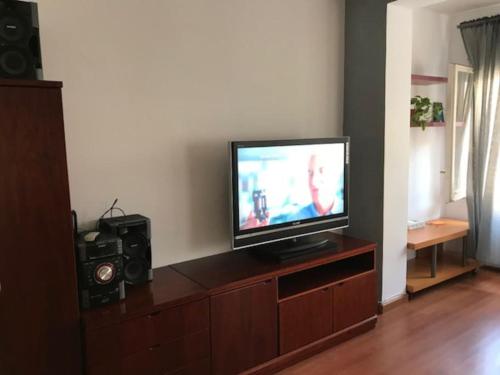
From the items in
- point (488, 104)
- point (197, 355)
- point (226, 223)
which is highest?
point (488, 104)

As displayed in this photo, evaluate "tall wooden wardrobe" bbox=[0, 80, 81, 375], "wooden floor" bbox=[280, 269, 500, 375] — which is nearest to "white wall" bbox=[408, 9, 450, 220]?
"wooden floor" bbox=[280, 269, 500, 375]

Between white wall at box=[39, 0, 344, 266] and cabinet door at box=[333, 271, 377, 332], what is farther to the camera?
cabinet door at box=[333, 271, 377, 332]

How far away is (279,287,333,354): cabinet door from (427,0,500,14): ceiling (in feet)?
9.55

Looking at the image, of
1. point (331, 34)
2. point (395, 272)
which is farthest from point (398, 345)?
point (331, 34)

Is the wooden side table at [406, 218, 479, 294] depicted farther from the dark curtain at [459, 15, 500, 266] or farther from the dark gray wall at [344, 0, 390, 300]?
the dark gray wall at [344, 0, 390, 300]

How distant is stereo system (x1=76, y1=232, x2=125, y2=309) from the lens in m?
1.94

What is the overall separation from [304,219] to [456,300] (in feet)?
5.46

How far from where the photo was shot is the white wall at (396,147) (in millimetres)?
3082

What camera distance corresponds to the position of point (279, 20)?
9.61 feet

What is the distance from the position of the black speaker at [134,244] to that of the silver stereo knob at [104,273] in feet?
0.58

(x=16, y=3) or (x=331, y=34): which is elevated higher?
(x=331, y=34)

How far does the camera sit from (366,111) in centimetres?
321

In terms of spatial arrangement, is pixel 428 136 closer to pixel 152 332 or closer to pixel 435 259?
pixel 435 259

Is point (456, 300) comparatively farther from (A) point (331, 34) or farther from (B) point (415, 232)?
(A) point (331, 34)
